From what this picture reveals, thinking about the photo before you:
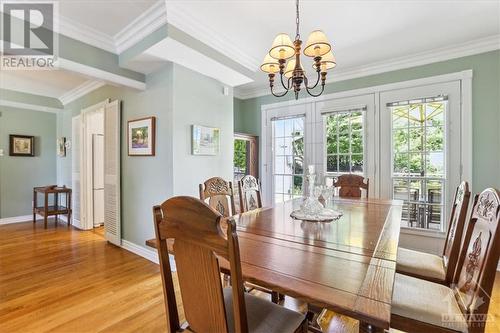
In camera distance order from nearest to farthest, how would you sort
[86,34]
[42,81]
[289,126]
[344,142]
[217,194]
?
[217,194] < [86,34] < [344,142] < [42,81] < [289,126]

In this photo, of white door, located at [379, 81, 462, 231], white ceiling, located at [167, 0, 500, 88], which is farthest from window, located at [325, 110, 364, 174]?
white ceiling, located at [167, 0, 500, 88]

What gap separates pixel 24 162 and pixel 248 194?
17.0 feet

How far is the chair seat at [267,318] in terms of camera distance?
3.34 feet

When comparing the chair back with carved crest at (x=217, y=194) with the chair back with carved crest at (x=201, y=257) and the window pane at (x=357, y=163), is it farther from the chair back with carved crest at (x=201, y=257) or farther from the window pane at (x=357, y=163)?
the window pane at (x=357, y=163)

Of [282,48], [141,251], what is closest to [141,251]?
[141,251]

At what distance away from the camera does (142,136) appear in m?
3.04

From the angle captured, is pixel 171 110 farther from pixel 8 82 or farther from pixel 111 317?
pixel 8 82

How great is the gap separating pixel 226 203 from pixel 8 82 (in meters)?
4.64

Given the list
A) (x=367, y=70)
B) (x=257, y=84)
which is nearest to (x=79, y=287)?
(x=257, y=84)

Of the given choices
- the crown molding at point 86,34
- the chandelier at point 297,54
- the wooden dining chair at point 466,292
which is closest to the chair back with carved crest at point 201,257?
the wooden dining chair at point 466,292

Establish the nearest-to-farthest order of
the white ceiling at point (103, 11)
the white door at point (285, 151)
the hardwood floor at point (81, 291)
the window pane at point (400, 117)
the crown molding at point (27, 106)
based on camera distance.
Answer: the hardwood floor at point (81, 291) → the white ceiling at point (103, 11) → the window pane at point (400, 117) → the white door at point (285, 151) → the crown molding at point (27, 106)

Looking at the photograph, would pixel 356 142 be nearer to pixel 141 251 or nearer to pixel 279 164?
pixel 279 164

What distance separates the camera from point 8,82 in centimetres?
409

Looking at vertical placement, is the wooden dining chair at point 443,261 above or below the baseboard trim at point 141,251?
above
